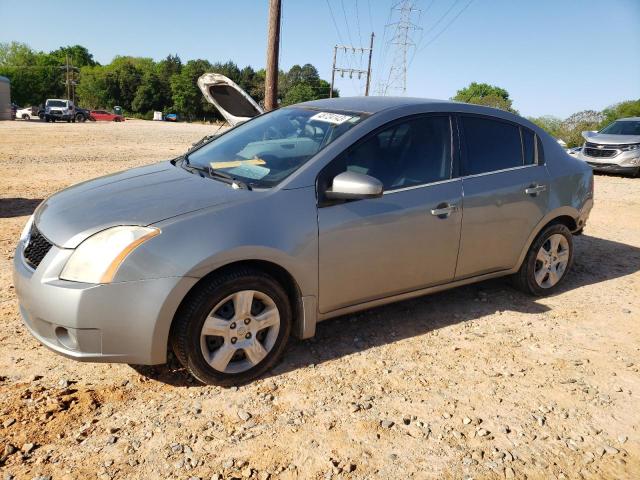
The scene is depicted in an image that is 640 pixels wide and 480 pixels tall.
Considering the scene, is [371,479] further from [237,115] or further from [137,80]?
[137,80]

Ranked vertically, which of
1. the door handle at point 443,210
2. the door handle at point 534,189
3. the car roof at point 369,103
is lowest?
the door handle at point 443,210

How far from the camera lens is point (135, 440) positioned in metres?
2.66

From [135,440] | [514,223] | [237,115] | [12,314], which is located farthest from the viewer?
[237,115]

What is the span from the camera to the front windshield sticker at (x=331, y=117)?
3746mm

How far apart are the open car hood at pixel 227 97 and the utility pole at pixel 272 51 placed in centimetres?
196

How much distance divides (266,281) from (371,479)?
121 cm

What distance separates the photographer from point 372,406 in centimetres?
306

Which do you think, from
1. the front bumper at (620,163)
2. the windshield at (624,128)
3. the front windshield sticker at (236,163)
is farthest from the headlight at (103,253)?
the windshield at (624,128)

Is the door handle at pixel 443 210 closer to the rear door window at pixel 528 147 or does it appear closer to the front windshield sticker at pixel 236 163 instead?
the rear door window at pixel 528 147

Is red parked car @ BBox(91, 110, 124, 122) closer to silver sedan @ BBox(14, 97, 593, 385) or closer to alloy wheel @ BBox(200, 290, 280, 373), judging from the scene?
silver sedan @ BBox(14, 97, 593, 385)

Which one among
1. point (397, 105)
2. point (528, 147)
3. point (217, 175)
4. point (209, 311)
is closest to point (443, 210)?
point (397, 105)

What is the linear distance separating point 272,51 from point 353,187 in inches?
423

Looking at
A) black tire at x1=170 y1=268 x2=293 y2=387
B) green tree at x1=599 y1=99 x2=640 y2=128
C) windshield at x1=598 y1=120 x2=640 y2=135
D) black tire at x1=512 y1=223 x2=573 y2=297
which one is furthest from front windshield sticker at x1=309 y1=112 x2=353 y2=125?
green tree at x1=599 y1=99 x2=640 y2=128

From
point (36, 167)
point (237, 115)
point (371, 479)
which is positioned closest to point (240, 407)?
point (371, 479)
